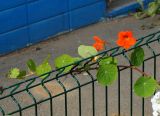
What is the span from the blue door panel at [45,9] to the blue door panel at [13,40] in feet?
0.62

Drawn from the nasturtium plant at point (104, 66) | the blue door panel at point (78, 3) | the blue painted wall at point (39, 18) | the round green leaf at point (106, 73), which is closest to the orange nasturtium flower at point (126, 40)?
the nasturtium plant at point (104, 66)

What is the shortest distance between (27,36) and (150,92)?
4195 mm

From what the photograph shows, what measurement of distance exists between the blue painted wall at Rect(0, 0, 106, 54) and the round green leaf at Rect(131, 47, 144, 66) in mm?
3785

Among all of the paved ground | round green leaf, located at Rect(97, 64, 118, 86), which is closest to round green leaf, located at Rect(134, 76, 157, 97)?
round green leaf, located at Rect(97, 64, 118, 86)

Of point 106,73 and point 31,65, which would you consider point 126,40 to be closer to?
point 106,73

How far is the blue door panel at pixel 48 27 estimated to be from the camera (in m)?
7.23

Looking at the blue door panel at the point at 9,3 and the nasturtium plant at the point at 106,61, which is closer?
the nasturtium plant at the point at 106,61

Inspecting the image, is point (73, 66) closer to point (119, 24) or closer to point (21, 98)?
point (21, 98)

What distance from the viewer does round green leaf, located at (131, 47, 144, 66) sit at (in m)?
3.17

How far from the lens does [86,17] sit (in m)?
7.82

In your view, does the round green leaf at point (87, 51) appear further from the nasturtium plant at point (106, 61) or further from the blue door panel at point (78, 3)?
the blue door panel at point (78, 3)

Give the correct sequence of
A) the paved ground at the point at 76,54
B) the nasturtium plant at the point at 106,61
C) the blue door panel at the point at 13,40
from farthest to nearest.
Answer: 1. the blue door panel at the point at 13,40
2. the paved ground at the point at 76,54
3. the nasturtium plant at the point at 106,61

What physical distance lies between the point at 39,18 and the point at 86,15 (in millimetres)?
746

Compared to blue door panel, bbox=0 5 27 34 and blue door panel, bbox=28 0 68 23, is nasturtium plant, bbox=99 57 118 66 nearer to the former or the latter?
blue door panel, bbox=0 5 27 34
